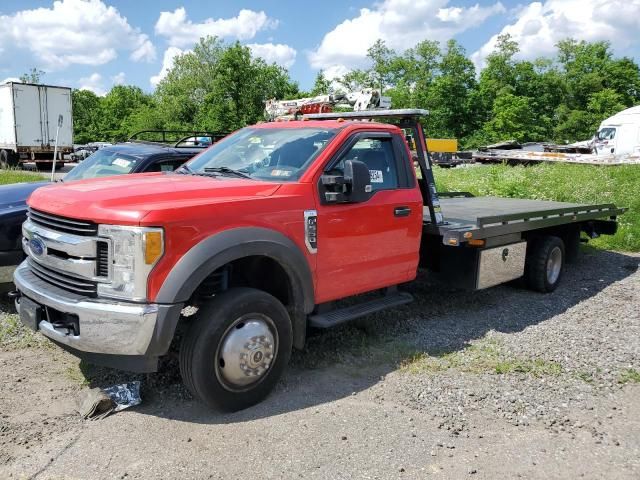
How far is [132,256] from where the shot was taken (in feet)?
11.4

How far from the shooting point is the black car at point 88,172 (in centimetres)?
565

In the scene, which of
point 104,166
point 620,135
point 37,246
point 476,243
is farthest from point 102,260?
point 620,135

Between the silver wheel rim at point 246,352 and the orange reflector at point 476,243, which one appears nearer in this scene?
the silver wheel rim at point 246,352

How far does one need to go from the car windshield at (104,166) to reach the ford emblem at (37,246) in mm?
2818

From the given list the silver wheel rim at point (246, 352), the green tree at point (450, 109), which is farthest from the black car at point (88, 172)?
the green tree at point (450, 109)

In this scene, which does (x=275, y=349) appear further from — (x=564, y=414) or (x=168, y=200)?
(x=564, y=414)

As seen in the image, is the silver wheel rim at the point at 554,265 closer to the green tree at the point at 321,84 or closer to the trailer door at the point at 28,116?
the trailer door at the point at 28,116

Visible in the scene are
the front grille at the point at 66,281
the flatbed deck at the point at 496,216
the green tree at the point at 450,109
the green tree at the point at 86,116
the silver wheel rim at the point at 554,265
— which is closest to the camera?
the front grille at the point at 66,281

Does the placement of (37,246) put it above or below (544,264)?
above

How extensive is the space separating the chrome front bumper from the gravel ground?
593 millimetres

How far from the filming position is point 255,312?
13.1ft

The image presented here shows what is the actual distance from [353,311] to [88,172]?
422 centimetres

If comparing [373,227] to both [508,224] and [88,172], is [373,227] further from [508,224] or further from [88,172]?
[88,172]

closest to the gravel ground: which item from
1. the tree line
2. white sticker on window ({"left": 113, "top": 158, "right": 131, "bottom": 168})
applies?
white sticker on window ({"left": 113, "top": 158, "right": 131, "bottom": 168})
